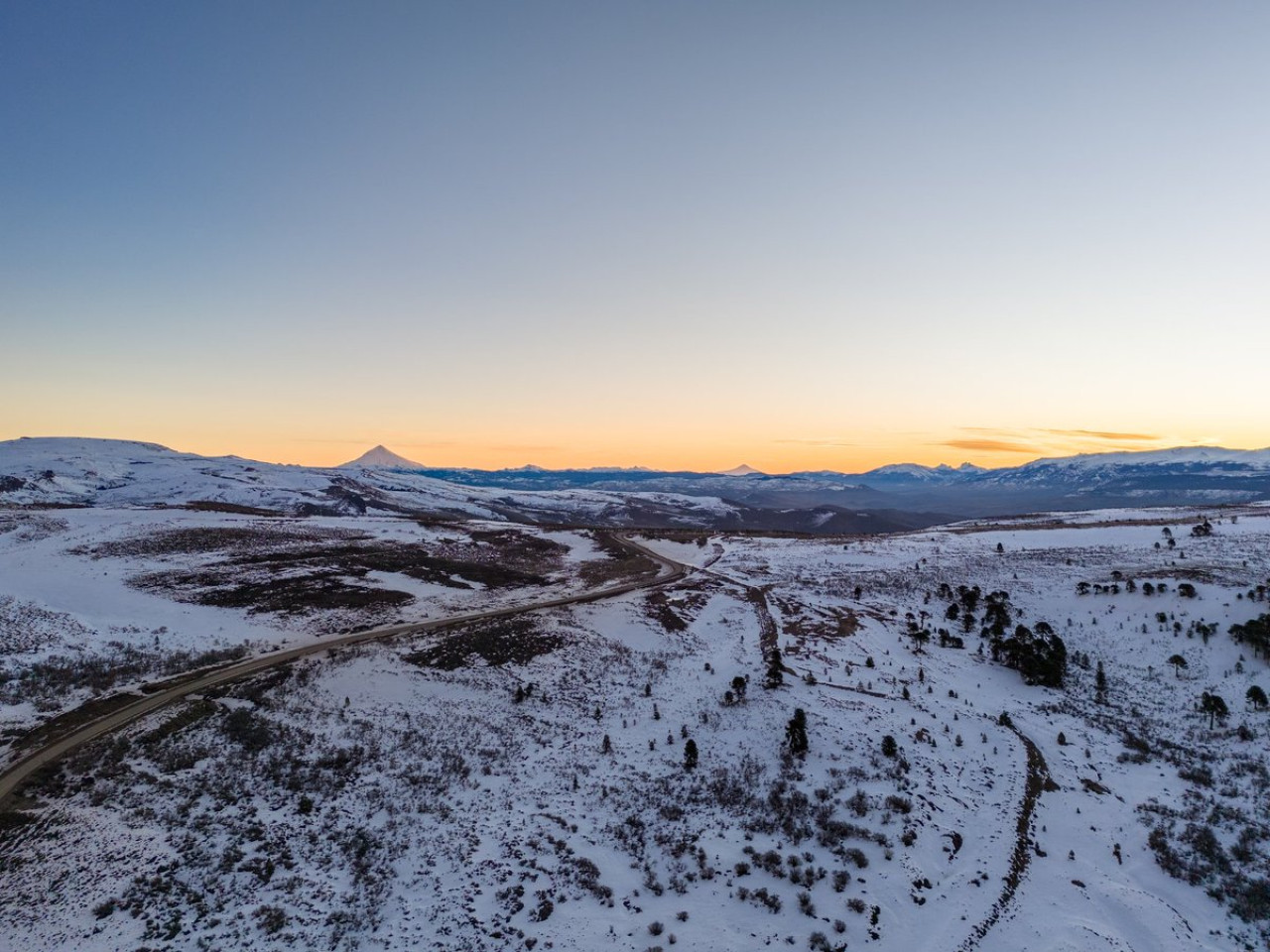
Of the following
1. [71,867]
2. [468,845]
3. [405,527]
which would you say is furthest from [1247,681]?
[405,527]

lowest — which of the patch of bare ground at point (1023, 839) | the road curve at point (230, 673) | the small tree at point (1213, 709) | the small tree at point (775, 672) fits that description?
the patch of bare ground at point (1023, 839)

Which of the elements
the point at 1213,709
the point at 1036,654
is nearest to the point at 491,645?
the point at 1036,654

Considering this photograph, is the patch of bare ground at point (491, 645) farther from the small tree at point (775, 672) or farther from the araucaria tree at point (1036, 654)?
the araucaria tree at point (1036, 654)

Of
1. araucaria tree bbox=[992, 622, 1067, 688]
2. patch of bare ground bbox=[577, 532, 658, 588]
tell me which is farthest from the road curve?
araucaria tree bbox=[992, 622, 1067, 688]

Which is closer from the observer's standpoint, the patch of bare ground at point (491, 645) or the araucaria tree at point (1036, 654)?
the araucaria tree at point (1036, 654)

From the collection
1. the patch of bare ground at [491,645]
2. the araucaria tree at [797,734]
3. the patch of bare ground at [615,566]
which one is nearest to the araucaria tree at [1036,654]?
the araucaria tree at [797,734]

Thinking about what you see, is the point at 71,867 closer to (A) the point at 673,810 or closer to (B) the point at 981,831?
(A) the point at 673,810
